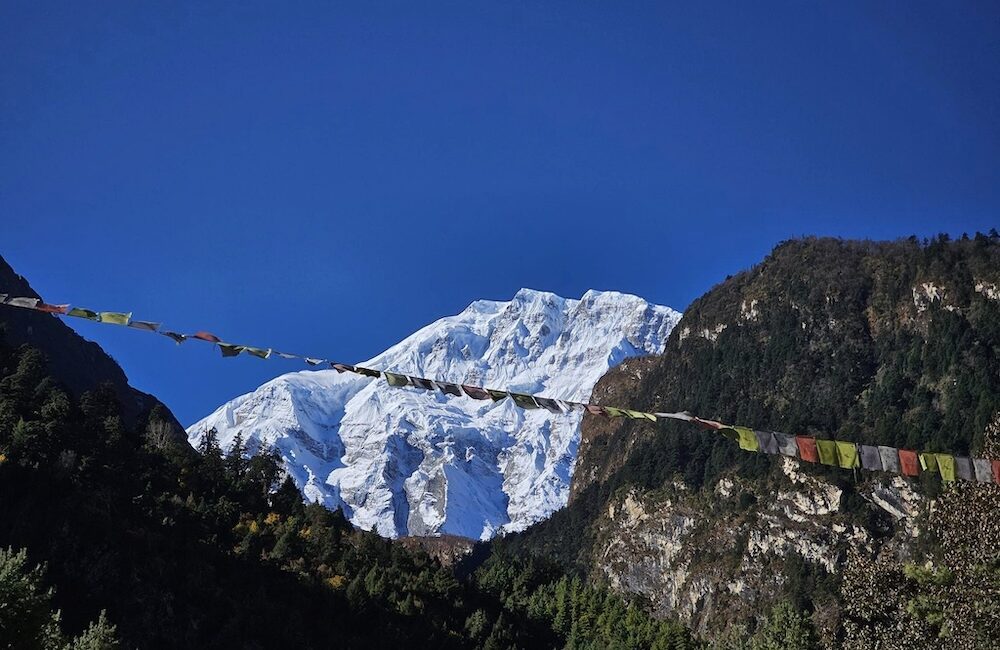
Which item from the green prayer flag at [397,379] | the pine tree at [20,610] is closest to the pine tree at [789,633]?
the green prayer flag at [397,379]

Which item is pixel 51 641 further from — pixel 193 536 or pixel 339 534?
pixel 339 534

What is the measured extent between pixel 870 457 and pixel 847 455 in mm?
366

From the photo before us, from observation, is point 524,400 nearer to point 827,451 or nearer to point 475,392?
point 475,392

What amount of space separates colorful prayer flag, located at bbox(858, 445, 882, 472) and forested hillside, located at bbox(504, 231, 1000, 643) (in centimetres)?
7381

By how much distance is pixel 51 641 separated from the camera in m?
19.3

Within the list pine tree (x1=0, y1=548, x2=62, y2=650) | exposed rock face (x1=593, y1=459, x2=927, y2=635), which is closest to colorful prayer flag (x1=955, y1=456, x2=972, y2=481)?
pine tree (x1=0, y1=548, x2=62, y2=650)

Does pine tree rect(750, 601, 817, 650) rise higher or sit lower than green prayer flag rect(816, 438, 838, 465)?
lower

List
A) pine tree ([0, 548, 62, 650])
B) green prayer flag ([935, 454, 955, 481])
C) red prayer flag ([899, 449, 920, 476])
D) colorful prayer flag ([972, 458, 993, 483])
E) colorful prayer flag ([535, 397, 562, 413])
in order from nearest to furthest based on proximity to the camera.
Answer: red prayer flag ([899, 449, 920, 476]) < green prayer flag ([935, 454, 955, 481]) < colorful prayer flag ([972, 458, 993, 483]) < colorful prayer flag ([535, 397, 562, 413]) < pine tree ([0, 548, 62, 650])

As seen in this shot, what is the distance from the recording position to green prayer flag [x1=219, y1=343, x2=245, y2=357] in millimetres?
16594

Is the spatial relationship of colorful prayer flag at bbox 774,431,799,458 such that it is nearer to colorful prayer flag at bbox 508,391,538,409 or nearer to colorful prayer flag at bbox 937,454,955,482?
colorful prayer flag at bbox 937,454,955,482

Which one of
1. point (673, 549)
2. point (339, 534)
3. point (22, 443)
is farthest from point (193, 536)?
point (673, 549)

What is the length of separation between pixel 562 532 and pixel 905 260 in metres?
69.7

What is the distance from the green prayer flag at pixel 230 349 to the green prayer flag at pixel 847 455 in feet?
36.7

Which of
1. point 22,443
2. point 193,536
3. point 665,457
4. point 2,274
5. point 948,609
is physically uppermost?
point 2,274
